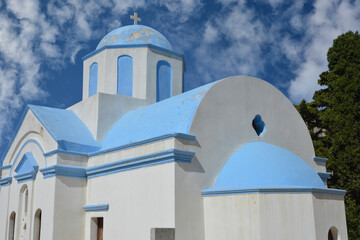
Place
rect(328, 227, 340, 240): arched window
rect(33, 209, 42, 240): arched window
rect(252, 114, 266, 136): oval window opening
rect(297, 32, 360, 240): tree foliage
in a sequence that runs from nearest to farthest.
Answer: rect(328, 227, 340, 240): arched window
rect(252, 114, 266, 136): oval window opening
rect(33, 209, 42, 240): arched window
rect(297, 32, 360, 240): tree foliage

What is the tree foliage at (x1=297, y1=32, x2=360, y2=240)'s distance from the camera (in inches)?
525

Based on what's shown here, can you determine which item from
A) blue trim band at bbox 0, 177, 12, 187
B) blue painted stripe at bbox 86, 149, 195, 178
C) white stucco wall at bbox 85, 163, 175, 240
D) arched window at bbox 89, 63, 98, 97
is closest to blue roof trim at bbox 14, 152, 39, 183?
blue trim band at bbox 0, 177, 12, 187

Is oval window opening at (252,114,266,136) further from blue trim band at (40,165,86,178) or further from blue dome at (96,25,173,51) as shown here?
blue dome at (96,25,173,51)

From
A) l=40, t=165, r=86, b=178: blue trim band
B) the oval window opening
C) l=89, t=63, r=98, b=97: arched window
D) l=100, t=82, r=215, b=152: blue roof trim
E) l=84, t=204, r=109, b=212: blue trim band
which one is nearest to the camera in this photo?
l=100, t=82, r=215, b=152: blue roof trim

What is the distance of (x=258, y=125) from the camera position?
10.7 meters

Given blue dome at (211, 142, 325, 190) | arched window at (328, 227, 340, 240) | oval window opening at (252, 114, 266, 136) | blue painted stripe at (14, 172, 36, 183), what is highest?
oval window opening at (252, 114, 266, 136)

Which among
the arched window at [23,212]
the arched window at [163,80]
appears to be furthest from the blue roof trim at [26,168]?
the arched window at [163,80]

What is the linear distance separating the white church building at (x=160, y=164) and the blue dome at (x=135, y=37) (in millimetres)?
58

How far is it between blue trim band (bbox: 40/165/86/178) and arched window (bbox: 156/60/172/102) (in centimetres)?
374

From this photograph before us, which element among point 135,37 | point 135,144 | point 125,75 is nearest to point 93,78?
point 125,75

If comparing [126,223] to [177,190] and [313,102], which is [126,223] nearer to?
[177,190]

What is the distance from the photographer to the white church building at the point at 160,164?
27.8 feet

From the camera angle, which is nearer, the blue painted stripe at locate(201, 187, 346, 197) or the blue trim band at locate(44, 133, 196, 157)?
the blue painted stripe at locate(201, 187, 346, 197)

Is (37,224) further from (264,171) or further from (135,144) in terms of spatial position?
(264,171)
